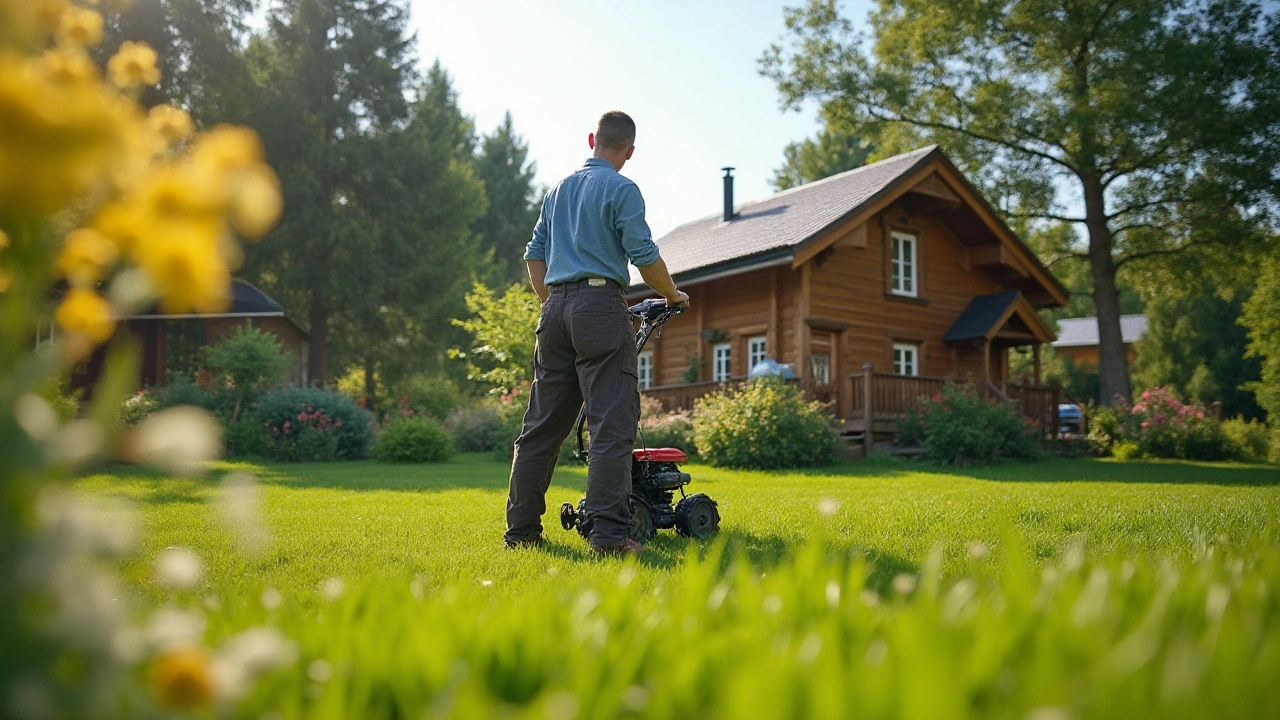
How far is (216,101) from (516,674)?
31.8 m

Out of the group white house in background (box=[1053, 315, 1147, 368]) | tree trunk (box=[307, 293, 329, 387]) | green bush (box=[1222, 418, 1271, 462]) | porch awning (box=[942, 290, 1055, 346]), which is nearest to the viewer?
porch awning (box=[942, 290, 1055, 346])

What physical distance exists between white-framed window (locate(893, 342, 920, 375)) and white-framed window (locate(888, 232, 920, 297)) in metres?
1.16

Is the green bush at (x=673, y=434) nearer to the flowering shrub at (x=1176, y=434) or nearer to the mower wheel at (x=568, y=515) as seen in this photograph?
the mower wheel at (x=568, y=515)

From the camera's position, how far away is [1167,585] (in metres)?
1.94

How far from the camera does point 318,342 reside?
31.0m

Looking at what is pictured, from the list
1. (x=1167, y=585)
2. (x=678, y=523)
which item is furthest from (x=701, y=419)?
(x=1167, y=585)

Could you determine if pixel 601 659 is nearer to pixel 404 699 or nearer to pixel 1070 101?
pixel 404 699

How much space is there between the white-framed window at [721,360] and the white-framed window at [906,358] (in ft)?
11.9

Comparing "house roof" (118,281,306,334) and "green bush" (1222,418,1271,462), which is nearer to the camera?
"house roof" (118,281,306,334)

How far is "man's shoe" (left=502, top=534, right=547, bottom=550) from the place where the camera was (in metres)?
4.76

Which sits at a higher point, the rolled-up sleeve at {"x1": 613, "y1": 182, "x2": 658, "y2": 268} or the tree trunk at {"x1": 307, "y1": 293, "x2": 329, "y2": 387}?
the tree trunk at {"x1": 307, "y1": 293, "x2": 329, "y2": 387}

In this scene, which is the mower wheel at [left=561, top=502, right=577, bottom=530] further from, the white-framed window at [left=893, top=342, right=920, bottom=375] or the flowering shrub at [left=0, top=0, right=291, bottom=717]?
the white-framed window at [left=893, top=342, right=920, bottom=375]

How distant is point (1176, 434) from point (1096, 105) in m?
8.11

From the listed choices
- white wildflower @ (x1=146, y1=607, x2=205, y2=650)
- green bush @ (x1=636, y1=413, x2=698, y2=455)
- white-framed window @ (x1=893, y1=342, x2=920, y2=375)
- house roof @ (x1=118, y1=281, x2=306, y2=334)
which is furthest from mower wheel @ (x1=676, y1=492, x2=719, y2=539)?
house roof @ (x1=118, y1=281, x2=306, y2=334)
